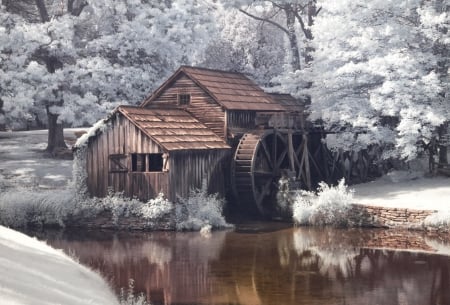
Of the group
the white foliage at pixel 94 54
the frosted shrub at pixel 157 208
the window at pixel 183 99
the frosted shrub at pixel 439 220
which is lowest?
the frosted shrub at pixel 439 220

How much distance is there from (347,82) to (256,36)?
61.2ft

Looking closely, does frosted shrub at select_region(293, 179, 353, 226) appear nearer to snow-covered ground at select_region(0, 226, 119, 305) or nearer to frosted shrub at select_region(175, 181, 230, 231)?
frosted shrub at select_region(175, 181, 230, 231)

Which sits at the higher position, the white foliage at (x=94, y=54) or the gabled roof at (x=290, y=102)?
the white foliage at (x=94, y=54)

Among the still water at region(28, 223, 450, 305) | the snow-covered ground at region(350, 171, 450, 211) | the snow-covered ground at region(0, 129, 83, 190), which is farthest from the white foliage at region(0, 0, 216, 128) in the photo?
the snow-covered ground at region(350, 171, 450, 211)

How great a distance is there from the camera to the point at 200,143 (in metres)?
25.3

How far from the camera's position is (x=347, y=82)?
94.3 ft

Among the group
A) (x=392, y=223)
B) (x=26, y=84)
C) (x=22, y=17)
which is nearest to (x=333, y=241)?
(x=392, y=223)

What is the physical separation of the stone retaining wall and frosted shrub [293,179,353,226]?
0.36m

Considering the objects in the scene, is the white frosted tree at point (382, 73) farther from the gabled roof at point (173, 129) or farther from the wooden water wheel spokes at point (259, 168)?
the gabled roof at point (173, 129)

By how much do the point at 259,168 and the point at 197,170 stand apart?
409 cm

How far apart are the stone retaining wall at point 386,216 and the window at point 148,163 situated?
23.0ft

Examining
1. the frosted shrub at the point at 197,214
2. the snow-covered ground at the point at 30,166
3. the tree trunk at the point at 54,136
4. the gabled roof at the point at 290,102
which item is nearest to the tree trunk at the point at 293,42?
the gabled roof at the point at 290,102

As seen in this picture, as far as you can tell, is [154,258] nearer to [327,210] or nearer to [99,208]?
[99,208]

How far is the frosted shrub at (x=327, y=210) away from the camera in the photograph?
77.4ft
